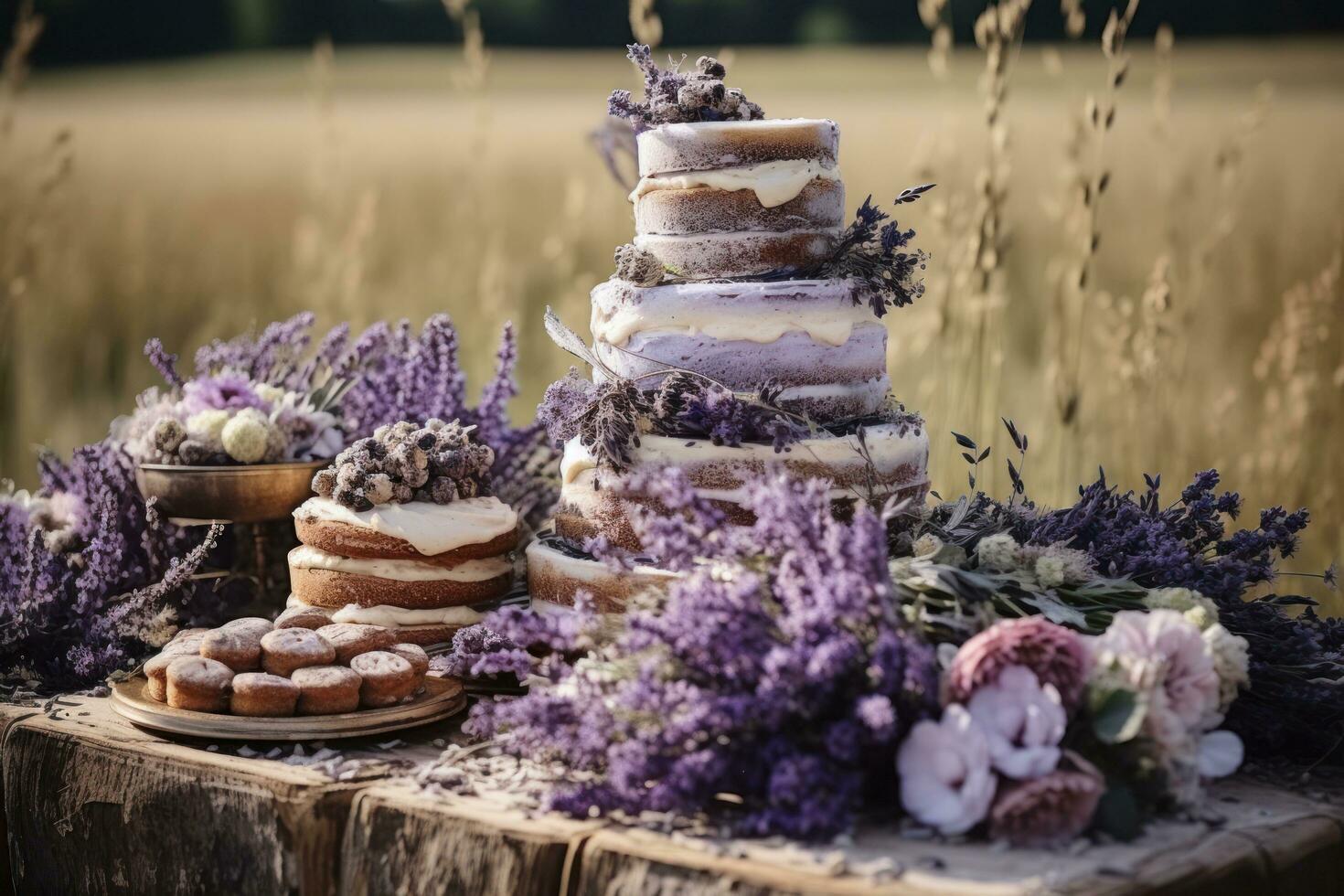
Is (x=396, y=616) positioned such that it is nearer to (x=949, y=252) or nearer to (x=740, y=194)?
(x=740, y=194)

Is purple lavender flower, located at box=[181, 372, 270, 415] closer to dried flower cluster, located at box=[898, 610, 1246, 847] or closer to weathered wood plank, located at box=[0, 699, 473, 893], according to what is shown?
weathered wood plank, located at box=[0, 699, 473, 893]

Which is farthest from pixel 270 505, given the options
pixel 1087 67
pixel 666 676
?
pixel 1087 67

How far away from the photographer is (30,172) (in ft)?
13.8

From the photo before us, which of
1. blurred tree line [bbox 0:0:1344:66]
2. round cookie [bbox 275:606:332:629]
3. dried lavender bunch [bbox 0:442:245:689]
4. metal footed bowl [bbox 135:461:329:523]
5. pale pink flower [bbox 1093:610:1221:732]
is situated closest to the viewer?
pale pink flower [bbox 1093:610:1221:732]

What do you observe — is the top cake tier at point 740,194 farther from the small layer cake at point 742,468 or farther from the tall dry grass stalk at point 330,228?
the tall dry grass stalk at point 330,228

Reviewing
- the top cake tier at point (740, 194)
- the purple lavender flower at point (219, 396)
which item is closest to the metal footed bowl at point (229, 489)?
the purple lavender flower at point (219, 396)

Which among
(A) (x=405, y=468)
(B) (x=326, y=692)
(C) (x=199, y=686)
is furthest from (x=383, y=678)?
(A) (x=405, y=468)

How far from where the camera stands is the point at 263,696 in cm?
242

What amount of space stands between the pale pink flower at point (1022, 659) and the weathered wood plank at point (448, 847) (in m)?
0.59

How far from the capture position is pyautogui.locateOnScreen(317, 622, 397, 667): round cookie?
8.41 feet

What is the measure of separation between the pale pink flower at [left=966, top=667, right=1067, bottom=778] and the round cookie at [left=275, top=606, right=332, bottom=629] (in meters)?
1.37

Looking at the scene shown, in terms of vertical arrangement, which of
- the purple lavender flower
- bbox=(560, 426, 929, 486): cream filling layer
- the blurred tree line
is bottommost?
the purple lavender flower

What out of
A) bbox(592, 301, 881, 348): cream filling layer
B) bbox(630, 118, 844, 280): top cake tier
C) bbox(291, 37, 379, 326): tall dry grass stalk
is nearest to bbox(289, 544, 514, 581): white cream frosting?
bbox(592, 301, 881, 348): cream filling layer

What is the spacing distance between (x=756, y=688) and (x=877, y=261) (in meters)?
1.08
